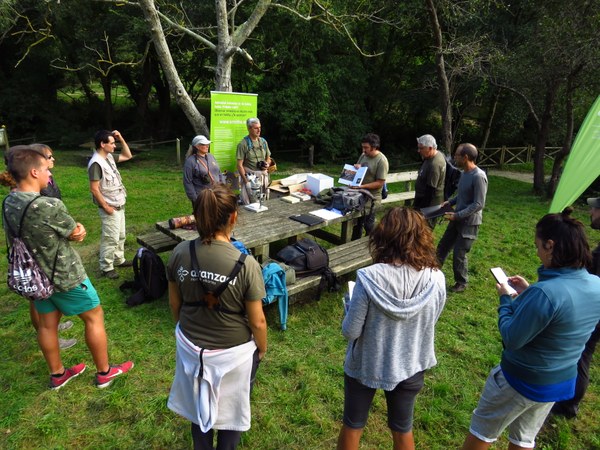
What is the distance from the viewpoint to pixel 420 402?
11.0 feet

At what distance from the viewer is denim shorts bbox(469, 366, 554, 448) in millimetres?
2215

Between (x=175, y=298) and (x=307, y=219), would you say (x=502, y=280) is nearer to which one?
(x=175, y=298)

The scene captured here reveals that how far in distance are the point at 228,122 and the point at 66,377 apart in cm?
454

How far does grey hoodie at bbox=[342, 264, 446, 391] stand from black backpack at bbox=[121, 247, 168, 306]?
295cm

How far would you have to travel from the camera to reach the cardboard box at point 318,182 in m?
6.05

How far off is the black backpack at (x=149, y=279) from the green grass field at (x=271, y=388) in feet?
0.38

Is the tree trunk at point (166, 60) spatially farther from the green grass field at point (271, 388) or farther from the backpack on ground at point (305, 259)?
the backpack on ground at point (305, 259)

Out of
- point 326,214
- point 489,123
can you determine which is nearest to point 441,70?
point 326,214

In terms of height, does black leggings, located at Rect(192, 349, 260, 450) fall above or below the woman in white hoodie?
below

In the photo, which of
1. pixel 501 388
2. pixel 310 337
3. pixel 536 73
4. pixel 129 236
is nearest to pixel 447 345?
pixel 310 337

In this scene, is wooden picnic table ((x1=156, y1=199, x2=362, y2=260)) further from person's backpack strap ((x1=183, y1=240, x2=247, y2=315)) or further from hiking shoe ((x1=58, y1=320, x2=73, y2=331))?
person's backpack strap ((x1=183, y1=240, x2=247, y2=315))

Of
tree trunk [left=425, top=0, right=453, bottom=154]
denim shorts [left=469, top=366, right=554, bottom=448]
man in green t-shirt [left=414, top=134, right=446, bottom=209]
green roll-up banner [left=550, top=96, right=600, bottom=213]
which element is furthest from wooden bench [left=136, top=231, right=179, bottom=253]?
tree trunk [left=425, top=0, right=453, bottom=154]

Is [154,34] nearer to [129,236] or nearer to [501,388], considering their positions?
[129,236]

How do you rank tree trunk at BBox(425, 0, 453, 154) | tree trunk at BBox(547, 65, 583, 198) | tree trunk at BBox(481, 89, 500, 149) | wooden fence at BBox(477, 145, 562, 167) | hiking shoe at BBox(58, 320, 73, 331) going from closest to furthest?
hiking shoe at BBox(58, 320, 73, 331), tree trunk at BBox(425, 0, 453, 154), tree trunk at BBox(547, 65, 583, 198), tree trunk at BBox(481, 89, 500, 149), wooden fence at BBox(477, 145, 562, 167)
